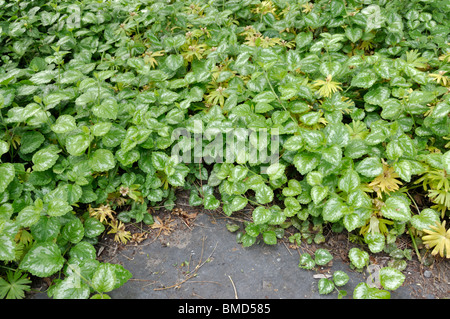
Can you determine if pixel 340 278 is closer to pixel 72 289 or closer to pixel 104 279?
pixel 104 279

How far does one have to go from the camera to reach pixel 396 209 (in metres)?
2.14

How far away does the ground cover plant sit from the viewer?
219 centimetres

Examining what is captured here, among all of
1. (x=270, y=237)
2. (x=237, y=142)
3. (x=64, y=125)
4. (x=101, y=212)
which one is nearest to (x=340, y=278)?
(x=270, y=237)

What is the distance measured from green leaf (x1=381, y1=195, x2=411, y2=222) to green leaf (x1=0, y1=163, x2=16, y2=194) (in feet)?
8.70

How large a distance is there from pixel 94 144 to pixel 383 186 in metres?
2.30

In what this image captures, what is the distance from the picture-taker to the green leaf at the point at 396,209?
2102 millimetres

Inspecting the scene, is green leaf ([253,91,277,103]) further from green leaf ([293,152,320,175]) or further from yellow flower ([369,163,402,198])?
yellow flower ([369,163,402,198])

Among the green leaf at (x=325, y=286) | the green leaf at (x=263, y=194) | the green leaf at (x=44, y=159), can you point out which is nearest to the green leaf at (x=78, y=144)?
the green leaf at (x=44, y=159)

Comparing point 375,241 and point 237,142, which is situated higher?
point 237,142

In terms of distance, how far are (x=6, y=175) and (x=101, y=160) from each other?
658mm

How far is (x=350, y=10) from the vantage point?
129 inches
